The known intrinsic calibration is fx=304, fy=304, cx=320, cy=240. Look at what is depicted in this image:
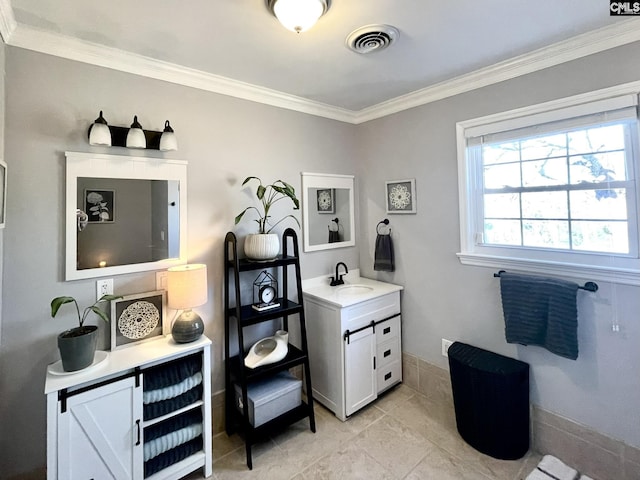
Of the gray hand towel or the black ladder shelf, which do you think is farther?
the gray hand towel

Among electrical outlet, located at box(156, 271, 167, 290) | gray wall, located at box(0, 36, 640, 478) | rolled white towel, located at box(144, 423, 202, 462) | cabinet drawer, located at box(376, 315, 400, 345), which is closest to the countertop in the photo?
gray wall, located at box(0, 36, 640, 478)

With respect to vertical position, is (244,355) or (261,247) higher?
(261,247)

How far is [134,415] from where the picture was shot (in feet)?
5.14

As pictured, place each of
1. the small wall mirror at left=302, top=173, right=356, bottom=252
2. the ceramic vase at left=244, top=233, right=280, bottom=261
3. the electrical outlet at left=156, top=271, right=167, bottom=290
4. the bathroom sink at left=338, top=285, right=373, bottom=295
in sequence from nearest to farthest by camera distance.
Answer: the electrical outlet at left=156, top=271, right=167, bottom=290
the ceramic vase at left=244, top=233, right=280, bottom=261
the bathroom sink at left=338, top=285, right=373, bottom=295
the small wall mirror at left=302, top=173, right=356, bottom=252

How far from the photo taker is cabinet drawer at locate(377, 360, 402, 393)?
2.51 metres

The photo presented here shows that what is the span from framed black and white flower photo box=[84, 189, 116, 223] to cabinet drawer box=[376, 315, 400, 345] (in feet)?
6.67

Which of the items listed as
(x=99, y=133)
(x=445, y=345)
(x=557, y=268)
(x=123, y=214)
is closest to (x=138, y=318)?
(x=123, y=214)

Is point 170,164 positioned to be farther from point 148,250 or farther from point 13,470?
point 13,470

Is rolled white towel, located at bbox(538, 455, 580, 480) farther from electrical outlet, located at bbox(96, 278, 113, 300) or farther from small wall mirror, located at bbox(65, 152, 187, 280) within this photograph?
electrical outlet, located at bbox(96, 278, 113, 300)

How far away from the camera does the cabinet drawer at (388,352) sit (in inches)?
98.6

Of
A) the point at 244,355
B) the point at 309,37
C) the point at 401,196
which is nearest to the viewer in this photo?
the point at 309,37

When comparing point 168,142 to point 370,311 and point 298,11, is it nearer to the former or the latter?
point 298,11

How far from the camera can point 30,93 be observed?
1.59 m

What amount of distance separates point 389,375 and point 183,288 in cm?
183
